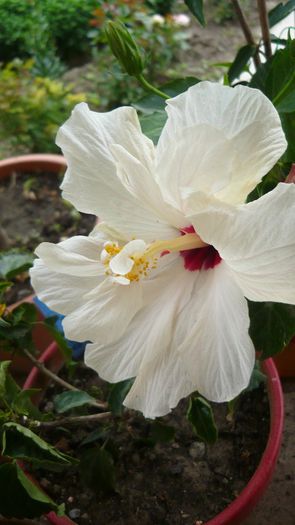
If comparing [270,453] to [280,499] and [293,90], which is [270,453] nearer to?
[280,499]

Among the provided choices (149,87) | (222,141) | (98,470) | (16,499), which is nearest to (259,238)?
(222,141)

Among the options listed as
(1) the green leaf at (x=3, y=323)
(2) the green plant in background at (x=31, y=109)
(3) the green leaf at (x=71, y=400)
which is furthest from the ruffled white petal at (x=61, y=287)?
(2) the green plant in background at (x=31, y=109)

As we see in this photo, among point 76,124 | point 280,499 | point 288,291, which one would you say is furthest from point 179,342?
point 280,499

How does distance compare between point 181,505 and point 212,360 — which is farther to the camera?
point 181,505

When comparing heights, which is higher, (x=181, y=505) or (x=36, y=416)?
(x=36, y=416)

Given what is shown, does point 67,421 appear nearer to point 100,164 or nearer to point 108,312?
point 108,312

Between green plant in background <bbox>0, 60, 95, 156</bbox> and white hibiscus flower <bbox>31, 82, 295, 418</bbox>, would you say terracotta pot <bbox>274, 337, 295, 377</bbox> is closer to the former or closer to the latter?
white hibiscus flower <bbox>31, 82, 295, 418</bbox>
